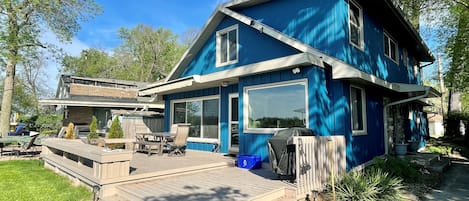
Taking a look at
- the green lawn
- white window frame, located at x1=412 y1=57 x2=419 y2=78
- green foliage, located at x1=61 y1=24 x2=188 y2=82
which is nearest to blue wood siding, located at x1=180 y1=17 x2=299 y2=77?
the green lawn

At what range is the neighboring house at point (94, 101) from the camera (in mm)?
17047

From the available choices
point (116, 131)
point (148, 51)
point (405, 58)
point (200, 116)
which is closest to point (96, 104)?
point (116, 131)

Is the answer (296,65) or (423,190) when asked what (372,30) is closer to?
(296,65)

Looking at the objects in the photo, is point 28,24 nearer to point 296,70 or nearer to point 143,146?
point 143,146

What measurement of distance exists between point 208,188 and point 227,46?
552cm

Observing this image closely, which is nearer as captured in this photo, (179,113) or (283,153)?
(283,153)

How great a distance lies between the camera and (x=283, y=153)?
524cm

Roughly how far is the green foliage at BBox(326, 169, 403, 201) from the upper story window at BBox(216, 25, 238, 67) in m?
5.07

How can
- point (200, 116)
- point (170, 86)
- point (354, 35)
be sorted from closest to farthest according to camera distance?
point (354, 35) < point (170, 86) < point (200, 116)

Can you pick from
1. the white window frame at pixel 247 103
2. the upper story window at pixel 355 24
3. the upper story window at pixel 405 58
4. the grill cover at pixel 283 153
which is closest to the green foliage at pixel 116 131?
the white window frame at pixel 247 103

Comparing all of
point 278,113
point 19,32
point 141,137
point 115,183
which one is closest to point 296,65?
point 278,113

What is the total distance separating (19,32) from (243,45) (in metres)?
12.7

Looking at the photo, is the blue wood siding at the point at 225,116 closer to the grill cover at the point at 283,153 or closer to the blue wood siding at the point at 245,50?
the blue wood siding at the point at 245,50

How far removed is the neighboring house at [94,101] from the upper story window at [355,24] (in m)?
11.2
